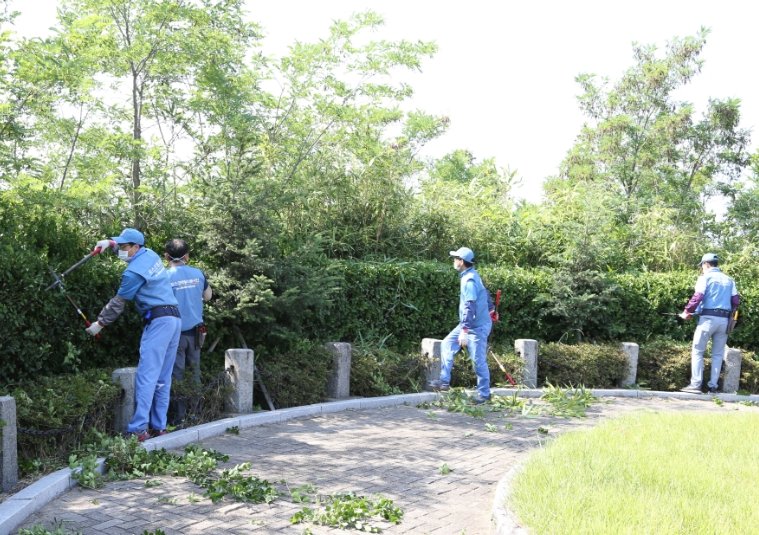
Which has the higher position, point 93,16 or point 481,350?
point 93,16

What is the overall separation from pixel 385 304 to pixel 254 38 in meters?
5.00

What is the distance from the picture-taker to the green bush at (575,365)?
39.3 feet

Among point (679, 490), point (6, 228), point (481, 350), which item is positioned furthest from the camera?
point (481, 350)

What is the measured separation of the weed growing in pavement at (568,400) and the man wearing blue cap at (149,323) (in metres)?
5.11

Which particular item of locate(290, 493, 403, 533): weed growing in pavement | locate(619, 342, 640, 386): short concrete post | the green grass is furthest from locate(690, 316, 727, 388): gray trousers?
locate(290, 493, 403, 533): weed growing in pavement

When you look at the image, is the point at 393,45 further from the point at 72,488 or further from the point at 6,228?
the point at 72,488

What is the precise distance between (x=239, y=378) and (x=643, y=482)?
4.62 meters

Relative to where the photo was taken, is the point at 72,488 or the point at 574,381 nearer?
the point at 72,488

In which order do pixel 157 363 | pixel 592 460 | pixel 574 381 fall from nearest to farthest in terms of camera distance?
pixel 592 460
pixel 157 363
pixel 574 381

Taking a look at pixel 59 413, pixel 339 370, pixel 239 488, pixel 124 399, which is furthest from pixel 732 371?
pixel 59 413

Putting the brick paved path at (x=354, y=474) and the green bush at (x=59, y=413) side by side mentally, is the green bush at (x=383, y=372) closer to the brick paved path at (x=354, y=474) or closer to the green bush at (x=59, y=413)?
the brick paved path at (x=354, y=474)

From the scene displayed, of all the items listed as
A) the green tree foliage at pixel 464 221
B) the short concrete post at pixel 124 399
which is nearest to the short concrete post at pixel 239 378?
the short concrete post at pixel 124 399

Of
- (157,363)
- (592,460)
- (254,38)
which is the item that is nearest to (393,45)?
(254,38)

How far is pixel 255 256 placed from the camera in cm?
927
